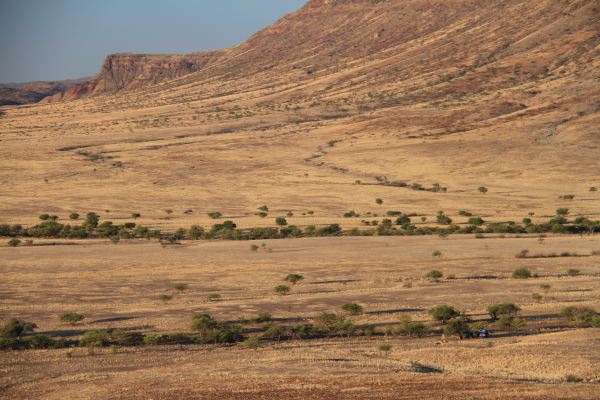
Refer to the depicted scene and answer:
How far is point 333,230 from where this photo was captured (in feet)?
175

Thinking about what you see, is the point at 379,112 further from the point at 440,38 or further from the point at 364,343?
the point at 364,343

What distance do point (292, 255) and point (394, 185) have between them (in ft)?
120

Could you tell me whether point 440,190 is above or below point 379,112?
below

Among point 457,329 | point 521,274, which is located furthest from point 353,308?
point 521,274

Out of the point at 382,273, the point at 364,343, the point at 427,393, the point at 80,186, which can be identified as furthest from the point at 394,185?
the point at 427,393

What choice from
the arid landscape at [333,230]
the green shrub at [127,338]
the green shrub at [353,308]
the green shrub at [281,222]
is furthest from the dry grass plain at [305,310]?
the green shrub at [281,222]

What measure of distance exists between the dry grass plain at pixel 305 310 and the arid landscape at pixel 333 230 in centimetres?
13

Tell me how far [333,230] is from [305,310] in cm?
2195

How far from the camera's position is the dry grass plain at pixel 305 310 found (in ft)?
67.8

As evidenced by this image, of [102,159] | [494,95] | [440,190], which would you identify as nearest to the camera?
[440,190]

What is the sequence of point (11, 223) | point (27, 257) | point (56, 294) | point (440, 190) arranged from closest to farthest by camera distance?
point (56, 294) → point (27, 257) → point (11, 223) → point (440, 190)

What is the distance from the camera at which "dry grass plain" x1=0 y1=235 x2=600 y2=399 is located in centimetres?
2067

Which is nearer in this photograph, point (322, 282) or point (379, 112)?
point (322, 282)

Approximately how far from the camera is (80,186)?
261ft
